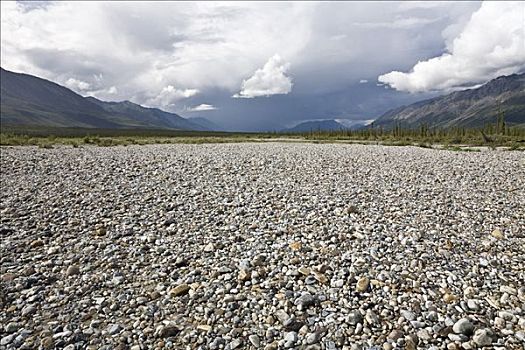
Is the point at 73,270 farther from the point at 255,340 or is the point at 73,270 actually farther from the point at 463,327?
the point at 463,327

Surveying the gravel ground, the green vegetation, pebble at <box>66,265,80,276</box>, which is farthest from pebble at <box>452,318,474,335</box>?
the green vegetation

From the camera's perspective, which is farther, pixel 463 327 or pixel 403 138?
pixel 403 138

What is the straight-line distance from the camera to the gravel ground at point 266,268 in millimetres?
5305

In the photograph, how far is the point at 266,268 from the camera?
719 cm

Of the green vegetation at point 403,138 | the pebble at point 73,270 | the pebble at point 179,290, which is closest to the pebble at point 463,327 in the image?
the pebble at point 179,290

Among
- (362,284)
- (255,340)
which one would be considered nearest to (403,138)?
(362,284)

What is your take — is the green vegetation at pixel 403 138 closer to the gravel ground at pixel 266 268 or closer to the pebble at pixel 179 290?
the gravel ground at pixel 266 268

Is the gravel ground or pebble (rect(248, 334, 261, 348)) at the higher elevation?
the gravel ground

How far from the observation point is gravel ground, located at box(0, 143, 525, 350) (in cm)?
530

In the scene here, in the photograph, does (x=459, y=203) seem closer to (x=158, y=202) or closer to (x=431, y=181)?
(x=431, y=181)

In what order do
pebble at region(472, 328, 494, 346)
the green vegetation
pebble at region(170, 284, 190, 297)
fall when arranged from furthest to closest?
the green vegetation < pebble at region(170, 284, 190, 297) < pebble at region(472, 328, 494, 346)

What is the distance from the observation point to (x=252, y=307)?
5938mm

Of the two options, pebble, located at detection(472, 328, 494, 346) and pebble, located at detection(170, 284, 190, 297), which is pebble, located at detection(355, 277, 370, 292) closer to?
pebble, located at detection(472, 328, 494, 346)

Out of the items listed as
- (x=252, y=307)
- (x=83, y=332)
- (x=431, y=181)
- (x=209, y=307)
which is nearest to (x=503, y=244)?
(x=252, y=307)
